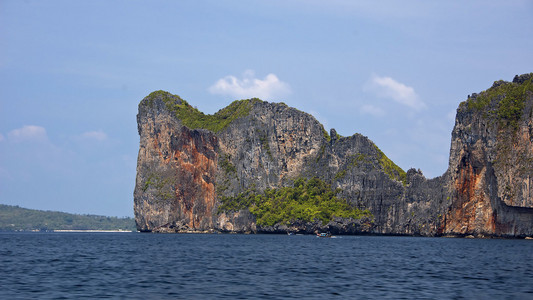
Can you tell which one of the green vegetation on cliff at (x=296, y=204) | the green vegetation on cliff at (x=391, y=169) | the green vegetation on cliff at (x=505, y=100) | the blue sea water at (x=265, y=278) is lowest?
the blue sea water at (x=265, y=278)

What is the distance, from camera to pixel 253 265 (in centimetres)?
5625

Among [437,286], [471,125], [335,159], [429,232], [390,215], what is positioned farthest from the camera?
[335,159]

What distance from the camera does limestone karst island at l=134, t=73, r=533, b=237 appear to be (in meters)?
130

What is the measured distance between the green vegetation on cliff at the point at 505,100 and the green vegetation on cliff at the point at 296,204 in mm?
48465

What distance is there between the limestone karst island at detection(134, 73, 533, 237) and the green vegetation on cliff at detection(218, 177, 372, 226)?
325mm

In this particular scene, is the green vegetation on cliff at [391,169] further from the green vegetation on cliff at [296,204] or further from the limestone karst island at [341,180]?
the green vegetation on cliff at [296,204]

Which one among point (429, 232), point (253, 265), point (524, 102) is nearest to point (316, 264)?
point (253, 265)

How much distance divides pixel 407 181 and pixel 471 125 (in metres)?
32.2

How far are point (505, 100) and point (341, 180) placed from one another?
6032 centimetres

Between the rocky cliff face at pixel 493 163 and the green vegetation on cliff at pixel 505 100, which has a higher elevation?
the green vegetation on cliff at pixel 505 100

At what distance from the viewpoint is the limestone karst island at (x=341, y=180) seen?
130125 millimetres

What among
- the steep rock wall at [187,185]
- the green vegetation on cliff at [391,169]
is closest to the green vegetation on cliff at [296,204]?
the steep rock wall at [187,185]

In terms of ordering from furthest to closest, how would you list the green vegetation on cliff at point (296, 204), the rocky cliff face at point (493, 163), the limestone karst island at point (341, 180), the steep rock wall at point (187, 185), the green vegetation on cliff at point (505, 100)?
the steep rock wall at point (187, 185) → the green vegetation on cliff at point (296, 204) → the limestone karst island at point (341, 180) → the green vegetation on cliff at point (505, 100) → the rocky cliff face at point (493, 163)

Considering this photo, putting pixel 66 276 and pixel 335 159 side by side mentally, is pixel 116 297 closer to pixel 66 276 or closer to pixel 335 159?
pixel 66 276
